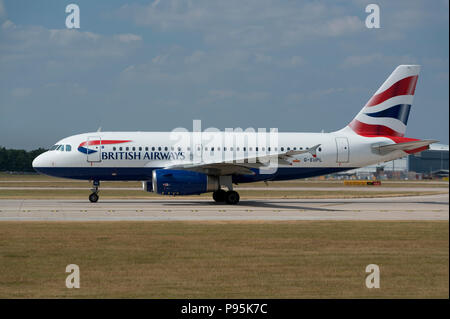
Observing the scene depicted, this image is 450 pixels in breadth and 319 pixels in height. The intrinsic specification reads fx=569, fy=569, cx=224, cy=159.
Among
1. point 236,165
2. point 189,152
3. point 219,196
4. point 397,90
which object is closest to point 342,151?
point 397,90

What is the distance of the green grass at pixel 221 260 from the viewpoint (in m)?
11.1

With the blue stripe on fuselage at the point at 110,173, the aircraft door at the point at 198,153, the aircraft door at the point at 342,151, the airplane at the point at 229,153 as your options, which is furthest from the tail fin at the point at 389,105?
the aircraft door at the point at 198,153

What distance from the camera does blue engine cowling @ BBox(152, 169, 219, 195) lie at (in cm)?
3209

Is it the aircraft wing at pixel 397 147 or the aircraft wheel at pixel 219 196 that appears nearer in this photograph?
the aircraft wheel at pixel 219 196

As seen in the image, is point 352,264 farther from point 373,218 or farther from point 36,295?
point 373,218

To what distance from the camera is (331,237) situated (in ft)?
60.6

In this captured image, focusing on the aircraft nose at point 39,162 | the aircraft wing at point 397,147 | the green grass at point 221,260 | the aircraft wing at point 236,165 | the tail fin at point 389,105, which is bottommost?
the green grass at point 221,260

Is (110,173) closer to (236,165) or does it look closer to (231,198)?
(231,198)

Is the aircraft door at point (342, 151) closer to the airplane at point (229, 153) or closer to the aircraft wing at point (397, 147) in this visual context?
the airplane at point (229, 153)

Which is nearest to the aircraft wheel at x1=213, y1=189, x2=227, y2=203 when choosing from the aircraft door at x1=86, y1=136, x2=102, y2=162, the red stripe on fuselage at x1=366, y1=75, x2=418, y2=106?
the aircraft door at x1=86, y1=136, x2=102, y2=162

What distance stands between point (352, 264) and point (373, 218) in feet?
39.6

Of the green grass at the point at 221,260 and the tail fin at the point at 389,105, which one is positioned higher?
the tail fin at the point at 389,105

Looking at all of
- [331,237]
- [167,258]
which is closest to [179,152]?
[331,237]

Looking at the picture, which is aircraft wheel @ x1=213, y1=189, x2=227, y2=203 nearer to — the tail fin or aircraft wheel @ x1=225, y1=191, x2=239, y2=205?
aircraft wheel @ x1=225, y1=191, x2=239, y2=205
